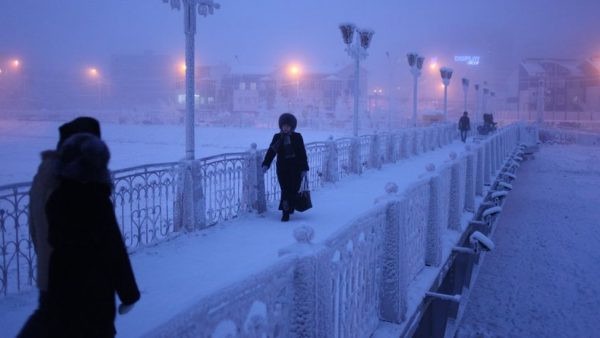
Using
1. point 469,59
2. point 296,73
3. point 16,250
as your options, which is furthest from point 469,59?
point 16,250

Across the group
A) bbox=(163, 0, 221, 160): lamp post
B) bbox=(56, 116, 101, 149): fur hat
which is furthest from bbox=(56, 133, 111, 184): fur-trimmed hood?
bbox=(163, 0, 221, 160): lamp post

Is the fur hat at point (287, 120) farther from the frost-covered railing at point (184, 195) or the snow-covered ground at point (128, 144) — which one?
the snow-covered ground at point (128, 144)

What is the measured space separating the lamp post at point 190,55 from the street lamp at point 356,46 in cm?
736

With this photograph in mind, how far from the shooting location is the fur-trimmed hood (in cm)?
206

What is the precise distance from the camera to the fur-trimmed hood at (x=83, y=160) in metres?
2.06

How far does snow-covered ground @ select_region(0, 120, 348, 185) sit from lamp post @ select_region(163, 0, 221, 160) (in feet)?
27.6

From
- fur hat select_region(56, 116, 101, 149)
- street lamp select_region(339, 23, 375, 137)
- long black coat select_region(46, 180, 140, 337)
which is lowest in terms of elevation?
long black coat select_region(46, 180, 140, 337)

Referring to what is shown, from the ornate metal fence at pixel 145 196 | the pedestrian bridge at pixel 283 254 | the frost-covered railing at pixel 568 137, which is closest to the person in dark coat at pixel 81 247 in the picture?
the pedestrian bridge at pixel 283 254

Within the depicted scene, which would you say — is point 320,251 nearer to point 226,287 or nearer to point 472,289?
point 226,287

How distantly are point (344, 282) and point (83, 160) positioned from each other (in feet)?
6.77

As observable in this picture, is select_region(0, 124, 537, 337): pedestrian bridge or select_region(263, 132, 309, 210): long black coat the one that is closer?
select_region(0, 124, 537, 337): pedestrian bridge

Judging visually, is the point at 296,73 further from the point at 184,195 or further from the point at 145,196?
the point at 145,196

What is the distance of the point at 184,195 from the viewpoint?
7.32 meters

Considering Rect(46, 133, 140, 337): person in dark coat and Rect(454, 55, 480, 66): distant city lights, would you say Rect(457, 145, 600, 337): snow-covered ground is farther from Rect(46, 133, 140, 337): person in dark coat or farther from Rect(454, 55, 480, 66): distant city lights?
Rect(454, 55, 480, 66): distant city lights
